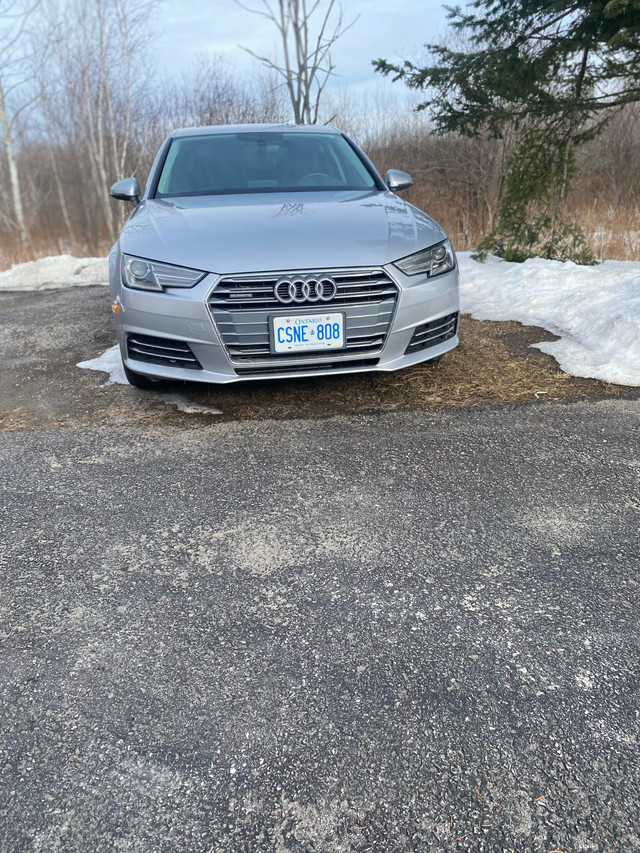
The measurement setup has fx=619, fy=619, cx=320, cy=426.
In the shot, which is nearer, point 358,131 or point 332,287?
point 332,287

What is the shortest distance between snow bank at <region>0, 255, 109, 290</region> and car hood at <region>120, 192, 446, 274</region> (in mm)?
5623

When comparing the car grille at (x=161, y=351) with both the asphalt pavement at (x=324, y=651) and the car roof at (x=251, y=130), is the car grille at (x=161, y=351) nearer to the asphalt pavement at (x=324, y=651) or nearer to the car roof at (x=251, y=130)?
the asphalt pavement at (x=324, y=651)

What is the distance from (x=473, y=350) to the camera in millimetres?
4723

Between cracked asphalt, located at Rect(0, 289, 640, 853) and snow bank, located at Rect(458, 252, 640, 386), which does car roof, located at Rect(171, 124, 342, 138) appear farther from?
cracked asphalt, located at Rect(0, 289, 640, 853)

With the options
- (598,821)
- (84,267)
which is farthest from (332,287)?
(84,267)

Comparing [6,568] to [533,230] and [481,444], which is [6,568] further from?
[533,230]

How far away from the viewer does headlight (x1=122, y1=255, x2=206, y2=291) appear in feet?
10.8

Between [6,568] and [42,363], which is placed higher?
[6,568]

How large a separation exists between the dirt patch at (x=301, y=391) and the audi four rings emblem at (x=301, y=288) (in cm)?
62

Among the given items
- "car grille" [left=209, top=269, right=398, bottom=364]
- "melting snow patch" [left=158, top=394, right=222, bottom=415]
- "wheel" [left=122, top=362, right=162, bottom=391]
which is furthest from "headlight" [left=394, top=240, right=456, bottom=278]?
"wheel" [left=122, top=362, right=162, bottom=391]

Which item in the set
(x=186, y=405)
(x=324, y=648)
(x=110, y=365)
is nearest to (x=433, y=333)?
(x=186, y=405)

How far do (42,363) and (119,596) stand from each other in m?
3.42

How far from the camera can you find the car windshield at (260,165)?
4.50 metres

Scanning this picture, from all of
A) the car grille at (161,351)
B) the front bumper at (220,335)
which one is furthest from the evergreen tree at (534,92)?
the car grille at (161,351)
